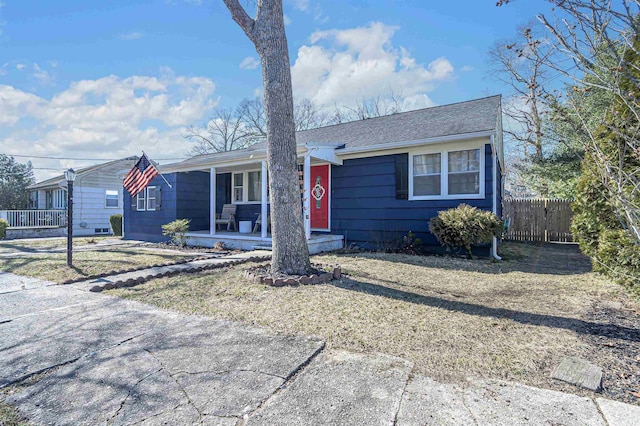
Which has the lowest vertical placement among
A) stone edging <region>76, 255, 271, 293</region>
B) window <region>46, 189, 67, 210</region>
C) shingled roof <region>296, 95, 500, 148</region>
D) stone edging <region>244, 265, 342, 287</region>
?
stone edging <region>76, 255, 271, 293</region>

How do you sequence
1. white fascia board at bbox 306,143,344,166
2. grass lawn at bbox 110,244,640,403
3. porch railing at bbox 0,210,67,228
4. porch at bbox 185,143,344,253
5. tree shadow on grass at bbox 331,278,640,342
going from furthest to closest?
porch railing at bbox 0,210,67,228 → porch at bbox 185,143,344,253 → white fascia board at bbox 306,143,344,166 → tree shadow on grass at bbox 331,278,640,342 → grass lawn at bbox 110,244,640,403

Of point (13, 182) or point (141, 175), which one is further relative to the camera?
point (13, 182)

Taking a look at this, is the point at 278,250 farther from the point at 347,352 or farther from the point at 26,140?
the point at 26,140

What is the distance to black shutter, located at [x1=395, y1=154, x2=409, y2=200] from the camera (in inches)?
328

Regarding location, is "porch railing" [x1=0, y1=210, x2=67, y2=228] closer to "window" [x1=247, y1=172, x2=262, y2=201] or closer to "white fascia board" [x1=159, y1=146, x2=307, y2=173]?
"white fascia board" [x1=159, y1=146, x2=307, y2=173]

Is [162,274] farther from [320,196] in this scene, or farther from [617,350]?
[617,350]

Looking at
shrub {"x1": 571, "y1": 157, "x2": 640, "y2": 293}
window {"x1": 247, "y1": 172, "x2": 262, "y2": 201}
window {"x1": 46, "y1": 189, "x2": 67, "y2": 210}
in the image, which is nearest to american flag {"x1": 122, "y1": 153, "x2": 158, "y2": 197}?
window {"x1": 247, "y1": 172, "x2": 262, "y2": 201}

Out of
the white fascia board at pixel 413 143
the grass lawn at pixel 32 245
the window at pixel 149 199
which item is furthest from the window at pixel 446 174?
the grass lawn at pixel 32 245

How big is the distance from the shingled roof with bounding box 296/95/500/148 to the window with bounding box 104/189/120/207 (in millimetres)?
13618

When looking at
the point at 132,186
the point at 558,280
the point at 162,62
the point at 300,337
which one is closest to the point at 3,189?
the point at 162,62

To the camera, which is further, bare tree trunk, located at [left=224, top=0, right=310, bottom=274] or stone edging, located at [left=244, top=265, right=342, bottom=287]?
bare tree trunk, located at [left=224, top=0, right=310, bottom=274]

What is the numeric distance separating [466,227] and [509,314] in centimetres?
350

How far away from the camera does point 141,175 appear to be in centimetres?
919

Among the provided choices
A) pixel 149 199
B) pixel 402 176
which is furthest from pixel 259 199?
pixel 402 176
